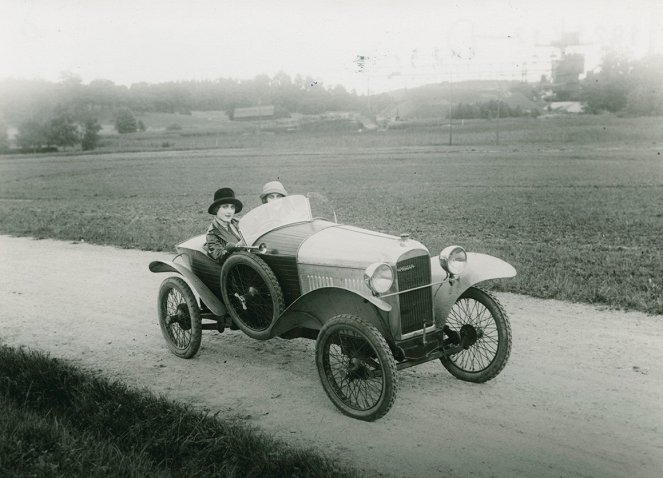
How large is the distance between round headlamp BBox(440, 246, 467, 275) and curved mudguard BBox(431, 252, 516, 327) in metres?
0.09

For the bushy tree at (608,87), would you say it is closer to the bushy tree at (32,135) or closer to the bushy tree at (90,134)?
the bushy tree at (90,134)

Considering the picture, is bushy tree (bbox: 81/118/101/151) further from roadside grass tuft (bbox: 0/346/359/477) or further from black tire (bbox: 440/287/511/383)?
black tire (bbox: 440/287/511/383)

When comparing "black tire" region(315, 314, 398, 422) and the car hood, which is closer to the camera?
"black tire" region(315, 314, 398, 422)

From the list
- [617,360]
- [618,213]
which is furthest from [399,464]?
[618,213]

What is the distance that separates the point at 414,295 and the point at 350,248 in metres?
0.65

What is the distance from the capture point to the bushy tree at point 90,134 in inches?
1347

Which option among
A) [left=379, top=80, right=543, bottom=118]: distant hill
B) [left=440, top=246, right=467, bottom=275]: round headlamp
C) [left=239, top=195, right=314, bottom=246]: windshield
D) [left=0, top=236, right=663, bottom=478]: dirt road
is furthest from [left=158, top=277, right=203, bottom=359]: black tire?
[left=379, top=80, right=543, bottom=118]: distant hill

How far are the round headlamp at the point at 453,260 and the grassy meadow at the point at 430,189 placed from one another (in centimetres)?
295

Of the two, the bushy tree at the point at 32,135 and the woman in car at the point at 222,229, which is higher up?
the bushy tree at the point at 32,135

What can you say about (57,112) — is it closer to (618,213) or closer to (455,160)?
(455,160)

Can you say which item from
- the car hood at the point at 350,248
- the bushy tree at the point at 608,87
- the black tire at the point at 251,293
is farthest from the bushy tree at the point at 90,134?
the car hood at the point at 350,248

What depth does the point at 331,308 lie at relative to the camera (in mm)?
4789

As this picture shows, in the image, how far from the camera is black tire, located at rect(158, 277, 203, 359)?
19.0 feet

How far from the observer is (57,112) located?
3033 centimetres
